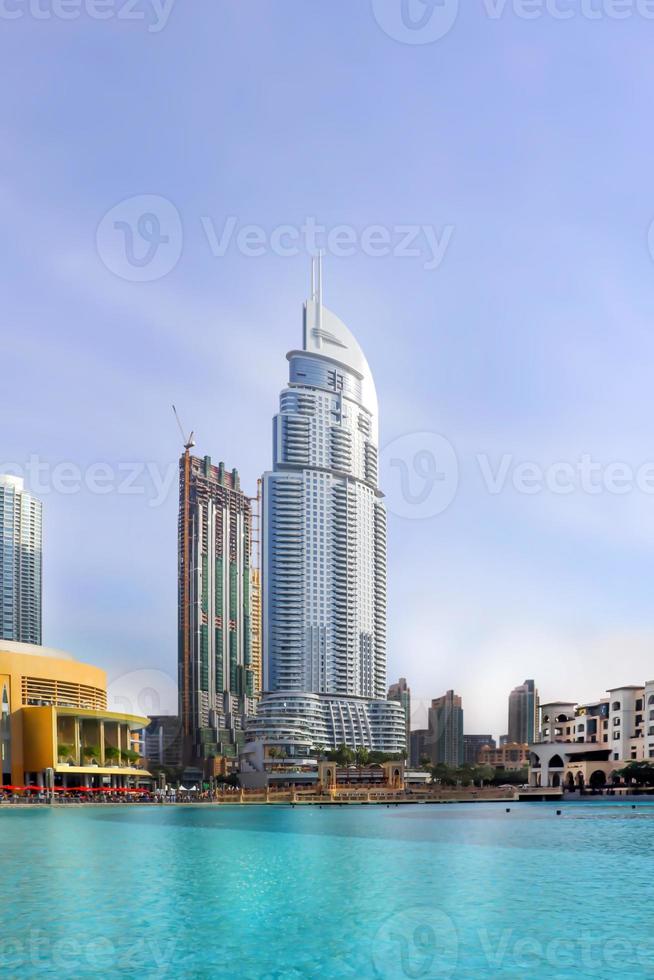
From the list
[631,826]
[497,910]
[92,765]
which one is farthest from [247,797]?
[497,910]

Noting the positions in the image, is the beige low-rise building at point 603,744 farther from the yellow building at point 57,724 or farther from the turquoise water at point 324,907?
the turquoise water at point 324,907

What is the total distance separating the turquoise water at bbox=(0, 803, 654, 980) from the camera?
31750mm

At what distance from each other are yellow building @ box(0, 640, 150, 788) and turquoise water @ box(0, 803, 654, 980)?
7532 centimetres

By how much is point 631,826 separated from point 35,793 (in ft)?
277

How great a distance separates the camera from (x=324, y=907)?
4288cm

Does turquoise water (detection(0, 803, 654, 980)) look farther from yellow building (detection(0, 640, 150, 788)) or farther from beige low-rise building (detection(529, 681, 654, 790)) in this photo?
beige low-rise building (detection(529, 681, 654, 790))

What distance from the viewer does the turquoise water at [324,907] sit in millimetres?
31750

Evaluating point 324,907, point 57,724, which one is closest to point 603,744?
point 57,724

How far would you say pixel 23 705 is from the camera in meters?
152

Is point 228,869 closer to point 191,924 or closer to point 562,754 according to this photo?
point 191,924

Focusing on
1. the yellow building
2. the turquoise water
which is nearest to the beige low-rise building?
the yellow building

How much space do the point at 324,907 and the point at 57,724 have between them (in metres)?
121

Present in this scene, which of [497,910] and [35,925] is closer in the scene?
[35,925]

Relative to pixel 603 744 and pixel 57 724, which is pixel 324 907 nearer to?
pixel 57 724
